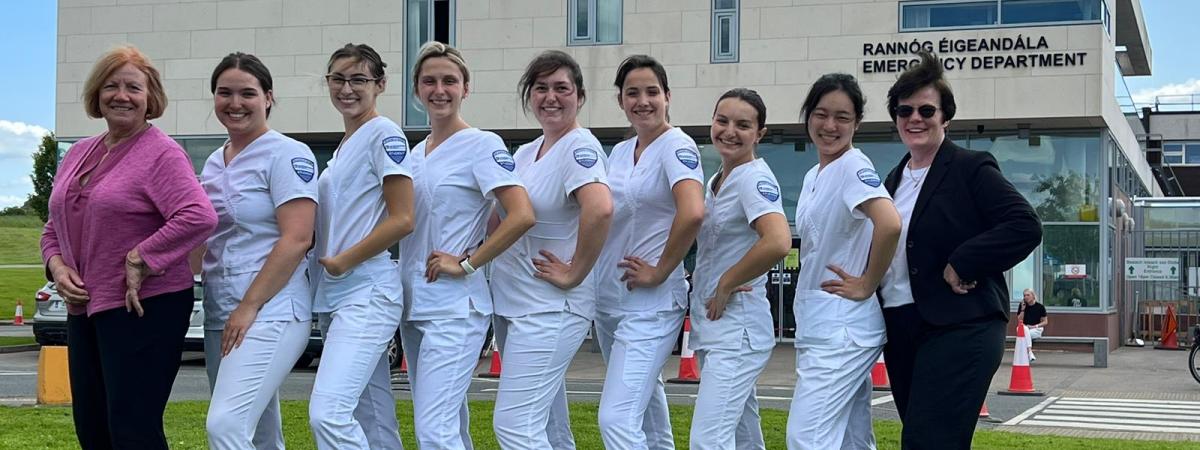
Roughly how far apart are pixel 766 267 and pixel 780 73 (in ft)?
60.1

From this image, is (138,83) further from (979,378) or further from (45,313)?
(45,313)

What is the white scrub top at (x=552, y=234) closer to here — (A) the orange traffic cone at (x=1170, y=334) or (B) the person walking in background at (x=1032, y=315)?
(B) the person walking in background at (x=1032, y=315)

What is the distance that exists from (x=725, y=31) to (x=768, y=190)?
18369mm

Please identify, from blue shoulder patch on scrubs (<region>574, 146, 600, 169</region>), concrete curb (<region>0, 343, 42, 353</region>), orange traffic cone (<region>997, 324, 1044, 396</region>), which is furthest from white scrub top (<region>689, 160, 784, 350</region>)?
concrete curb (<region>0, 343, 42, 353</region>)

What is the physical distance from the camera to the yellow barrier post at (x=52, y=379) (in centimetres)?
1155

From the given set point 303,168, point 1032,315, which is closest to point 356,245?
point 303,168

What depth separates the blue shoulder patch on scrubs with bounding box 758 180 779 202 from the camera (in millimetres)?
5215

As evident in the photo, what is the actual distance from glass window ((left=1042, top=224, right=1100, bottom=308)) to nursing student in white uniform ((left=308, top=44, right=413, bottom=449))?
801 inches

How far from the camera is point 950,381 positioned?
468 cm

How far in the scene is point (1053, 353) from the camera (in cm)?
2297

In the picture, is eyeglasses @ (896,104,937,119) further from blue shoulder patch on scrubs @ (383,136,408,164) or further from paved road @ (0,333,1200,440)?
paved road @ (0,333,1200,440)

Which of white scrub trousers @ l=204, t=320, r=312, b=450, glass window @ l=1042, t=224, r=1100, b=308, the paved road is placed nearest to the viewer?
white scrub trousers @ l=204, t=320, r=312, b=450

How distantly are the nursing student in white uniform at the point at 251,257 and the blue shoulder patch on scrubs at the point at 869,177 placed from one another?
2022 mm

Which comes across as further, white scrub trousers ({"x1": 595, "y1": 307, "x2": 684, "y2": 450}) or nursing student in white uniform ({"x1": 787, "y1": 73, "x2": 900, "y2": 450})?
white scrub trousers ({"x1": 595, "y1": 307, "x2": 684, "y2": 450})
